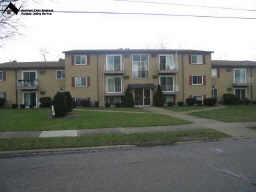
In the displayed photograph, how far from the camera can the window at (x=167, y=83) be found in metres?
26.9

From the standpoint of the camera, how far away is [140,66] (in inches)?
1050

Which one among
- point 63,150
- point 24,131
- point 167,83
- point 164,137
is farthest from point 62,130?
point 167,83

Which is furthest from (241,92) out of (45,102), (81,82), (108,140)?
(108,140)

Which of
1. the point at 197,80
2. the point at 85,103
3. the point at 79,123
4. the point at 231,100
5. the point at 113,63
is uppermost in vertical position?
the point at 113,63

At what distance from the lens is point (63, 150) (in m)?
6.54

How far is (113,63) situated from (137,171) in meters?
22.7

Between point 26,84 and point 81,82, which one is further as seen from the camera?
point 26,84

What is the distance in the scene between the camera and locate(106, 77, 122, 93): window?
1048 inches

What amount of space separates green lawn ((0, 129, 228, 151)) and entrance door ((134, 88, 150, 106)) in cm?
1793

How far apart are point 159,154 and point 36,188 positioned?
3.58m

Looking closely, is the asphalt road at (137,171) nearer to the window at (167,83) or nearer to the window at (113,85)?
the window at (113,85)

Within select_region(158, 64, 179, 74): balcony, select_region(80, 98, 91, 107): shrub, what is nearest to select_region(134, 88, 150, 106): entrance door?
select_region(158, 64, 179, 74): balcony

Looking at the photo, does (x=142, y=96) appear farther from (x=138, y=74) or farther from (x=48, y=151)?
(x=48, y=151)

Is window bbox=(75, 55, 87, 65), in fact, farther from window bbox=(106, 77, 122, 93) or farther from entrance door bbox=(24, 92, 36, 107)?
entrance door bbox=(24, 92, 36, 107)
